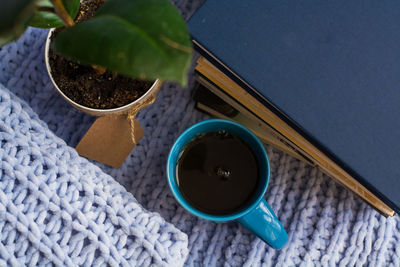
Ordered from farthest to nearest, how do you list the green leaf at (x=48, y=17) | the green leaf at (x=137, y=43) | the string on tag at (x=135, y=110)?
the string on tag at (x=135, y=110), the green leaf at (x=48, y=17), the green leaf at (x=137, y=43)

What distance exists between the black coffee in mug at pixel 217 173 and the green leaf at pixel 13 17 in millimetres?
345

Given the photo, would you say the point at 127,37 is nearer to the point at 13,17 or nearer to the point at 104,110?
the point at 13,17

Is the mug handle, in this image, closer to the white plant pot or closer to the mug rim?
the mug rim

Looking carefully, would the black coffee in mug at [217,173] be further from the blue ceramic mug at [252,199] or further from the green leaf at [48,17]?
the green leaf at [48,17]

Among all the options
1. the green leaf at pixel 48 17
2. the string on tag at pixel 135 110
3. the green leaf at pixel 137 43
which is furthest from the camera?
the string on tag at pixel 135 110

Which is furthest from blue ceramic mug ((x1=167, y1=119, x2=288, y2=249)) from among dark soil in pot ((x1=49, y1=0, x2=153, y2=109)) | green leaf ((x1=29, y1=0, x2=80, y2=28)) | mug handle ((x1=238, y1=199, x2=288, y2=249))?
green leaf ((x1=29, y1=0, x2=80, y2=28))

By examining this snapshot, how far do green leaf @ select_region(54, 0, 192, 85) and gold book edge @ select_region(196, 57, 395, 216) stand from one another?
0.67ft

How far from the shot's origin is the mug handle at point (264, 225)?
0.56 m

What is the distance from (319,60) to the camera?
484 millimetres

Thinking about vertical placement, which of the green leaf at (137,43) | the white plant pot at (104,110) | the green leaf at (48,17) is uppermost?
the green leaf at (137,43)

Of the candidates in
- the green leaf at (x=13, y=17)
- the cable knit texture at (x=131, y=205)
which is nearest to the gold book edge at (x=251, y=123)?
the cable knit texture at (x=131, y=205)

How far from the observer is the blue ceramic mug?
553 mm

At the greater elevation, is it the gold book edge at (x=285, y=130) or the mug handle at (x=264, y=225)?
the gold book edge at (x=285, y=130)

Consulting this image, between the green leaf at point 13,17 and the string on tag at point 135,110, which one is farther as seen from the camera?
the string on tag at point 135,110
